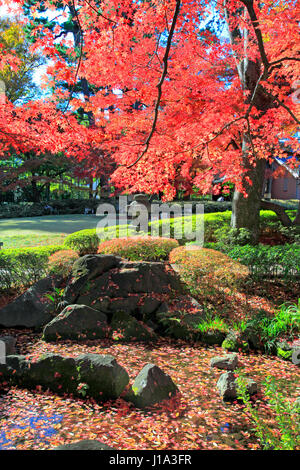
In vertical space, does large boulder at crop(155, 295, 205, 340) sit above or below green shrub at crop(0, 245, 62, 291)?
below

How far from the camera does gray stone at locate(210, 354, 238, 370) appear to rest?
Answer: 4414 mm

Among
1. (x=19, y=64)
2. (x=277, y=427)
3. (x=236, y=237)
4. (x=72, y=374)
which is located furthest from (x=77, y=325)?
(x=19, y=64)

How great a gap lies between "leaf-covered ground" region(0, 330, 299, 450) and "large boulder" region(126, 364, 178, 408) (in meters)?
0.08

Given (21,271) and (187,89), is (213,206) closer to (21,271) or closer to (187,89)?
(187,89)

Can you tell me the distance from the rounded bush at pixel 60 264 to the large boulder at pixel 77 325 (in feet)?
5.05

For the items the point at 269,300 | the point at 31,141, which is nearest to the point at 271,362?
the point at 269,300

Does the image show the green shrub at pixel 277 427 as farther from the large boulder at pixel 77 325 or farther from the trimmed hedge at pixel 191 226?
the trimmed hedge at pixel 191 226

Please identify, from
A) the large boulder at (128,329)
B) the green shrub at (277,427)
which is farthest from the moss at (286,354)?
the large boulder at (128,329)

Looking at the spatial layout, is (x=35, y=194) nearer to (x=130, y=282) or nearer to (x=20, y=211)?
(x=20, y=211)

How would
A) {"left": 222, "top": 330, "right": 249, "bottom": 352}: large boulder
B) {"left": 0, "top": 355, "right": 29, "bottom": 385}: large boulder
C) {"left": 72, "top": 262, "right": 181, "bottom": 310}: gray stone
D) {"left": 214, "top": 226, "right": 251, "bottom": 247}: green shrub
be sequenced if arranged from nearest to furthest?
{"left": 0, "top": 355, "right": 29, "bottom": 385}: large boulder
{"left": 222, "top": 330, "right": 249, "bottom": 352}: large boulder
{"left": 72, "top": 262, "right": 181, "bottom": 310}: gray stone
{"left": 214, "top": 226, "right": 251, "bottom": 247}: green shrub

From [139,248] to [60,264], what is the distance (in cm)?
179

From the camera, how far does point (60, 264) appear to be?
691 centimetres

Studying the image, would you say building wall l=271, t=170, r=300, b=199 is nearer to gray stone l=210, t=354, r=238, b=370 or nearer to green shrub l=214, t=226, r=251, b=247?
green shrub l=214, t=226, r=251, b=247

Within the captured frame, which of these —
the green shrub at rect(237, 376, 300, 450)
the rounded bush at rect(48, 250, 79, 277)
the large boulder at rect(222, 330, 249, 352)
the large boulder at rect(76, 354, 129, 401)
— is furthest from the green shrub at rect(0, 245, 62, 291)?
the green shrub at rect(237, 376, 300, 450)
